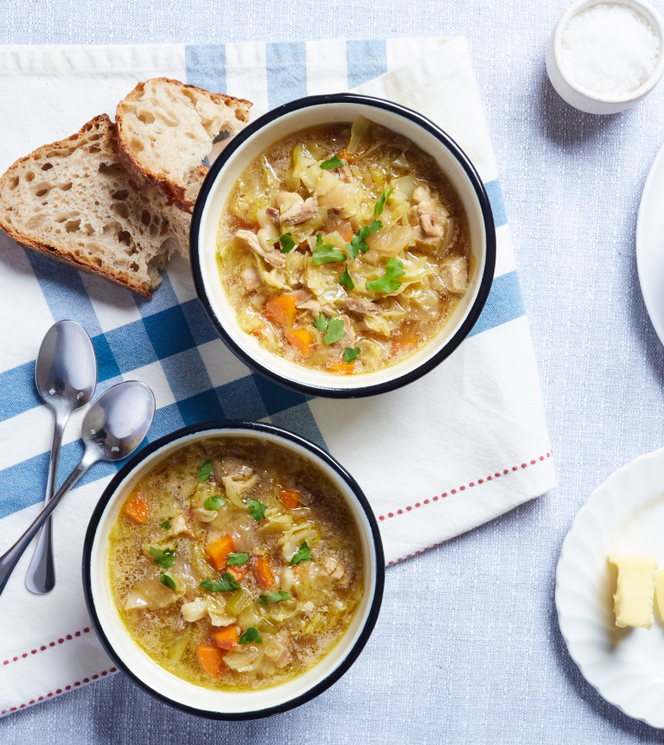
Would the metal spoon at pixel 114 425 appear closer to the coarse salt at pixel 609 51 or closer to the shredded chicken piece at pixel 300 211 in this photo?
the shredded chicken piece at pixel 300 211

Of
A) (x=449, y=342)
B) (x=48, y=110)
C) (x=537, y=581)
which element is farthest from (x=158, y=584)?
(x=48, y=110)

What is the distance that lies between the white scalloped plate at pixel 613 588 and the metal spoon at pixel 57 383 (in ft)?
6.75

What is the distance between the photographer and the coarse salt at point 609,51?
2.79 meters

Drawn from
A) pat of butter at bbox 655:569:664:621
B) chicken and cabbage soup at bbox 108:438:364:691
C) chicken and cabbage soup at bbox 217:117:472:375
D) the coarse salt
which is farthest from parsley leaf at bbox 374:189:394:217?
pat of butter at bbox 655:569:664:621

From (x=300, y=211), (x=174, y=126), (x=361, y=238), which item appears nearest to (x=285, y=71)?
(x=174, y=126)

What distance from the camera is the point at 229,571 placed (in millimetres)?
2459

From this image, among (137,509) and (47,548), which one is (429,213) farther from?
(47,548)

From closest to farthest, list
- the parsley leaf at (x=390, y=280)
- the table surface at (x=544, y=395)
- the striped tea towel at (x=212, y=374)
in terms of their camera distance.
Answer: the parsley leaf at (x=390, y=280) → the striped tea towel at (x=212, y=374) → the table surface at (x=544, y=395)

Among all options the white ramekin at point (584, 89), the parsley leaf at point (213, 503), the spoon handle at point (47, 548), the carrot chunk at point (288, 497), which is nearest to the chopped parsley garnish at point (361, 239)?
the carrot chunk at point (288, 497)

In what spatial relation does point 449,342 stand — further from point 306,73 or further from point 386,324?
point 306,73

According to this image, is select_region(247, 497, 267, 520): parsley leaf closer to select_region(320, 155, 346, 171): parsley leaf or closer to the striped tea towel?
the striped tea towel

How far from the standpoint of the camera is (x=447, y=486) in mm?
2826

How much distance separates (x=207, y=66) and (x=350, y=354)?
137 centimetres

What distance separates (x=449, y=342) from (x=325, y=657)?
119 centimetres
